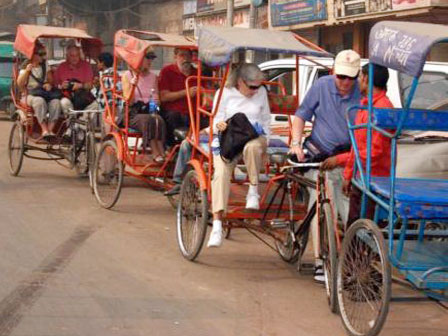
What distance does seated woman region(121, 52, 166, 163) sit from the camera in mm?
10117

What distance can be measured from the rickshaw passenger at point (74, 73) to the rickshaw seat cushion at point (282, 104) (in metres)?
4.60

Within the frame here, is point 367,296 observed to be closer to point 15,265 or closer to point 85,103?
point 15,265

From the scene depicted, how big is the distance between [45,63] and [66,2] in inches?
1033

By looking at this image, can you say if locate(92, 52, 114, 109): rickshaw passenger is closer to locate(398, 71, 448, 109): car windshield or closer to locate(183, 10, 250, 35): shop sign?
locate(398, 71, 448, 109): car windshield

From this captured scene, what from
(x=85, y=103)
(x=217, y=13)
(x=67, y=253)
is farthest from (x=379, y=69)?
(x=217, y=13)

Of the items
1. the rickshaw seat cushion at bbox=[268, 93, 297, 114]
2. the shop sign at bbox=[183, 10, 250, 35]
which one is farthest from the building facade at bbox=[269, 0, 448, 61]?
the rickshaw seat cushion at bbox=[268, 93, 297, 114]

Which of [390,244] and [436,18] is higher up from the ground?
[436,18]

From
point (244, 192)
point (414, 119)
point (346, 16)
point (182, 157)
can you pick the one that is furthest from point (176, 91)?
point (346, 16)

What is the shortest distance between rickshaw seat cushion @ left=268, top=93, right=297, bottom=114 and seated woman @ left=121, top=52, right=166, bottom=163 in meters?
1.69

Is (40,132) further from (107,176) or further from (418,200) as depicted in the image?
(418,200)

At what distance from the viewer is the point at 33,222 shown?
31.5 feet

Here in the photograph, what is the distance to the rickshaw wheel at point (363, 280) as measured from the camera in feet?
17.3

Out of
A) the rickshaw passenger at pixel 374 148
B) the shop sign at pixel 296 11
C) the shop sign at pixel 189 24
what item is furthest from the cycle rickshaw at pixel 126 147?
the shop sign at pixel 189 24

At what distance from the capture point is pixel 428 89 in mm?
10578
